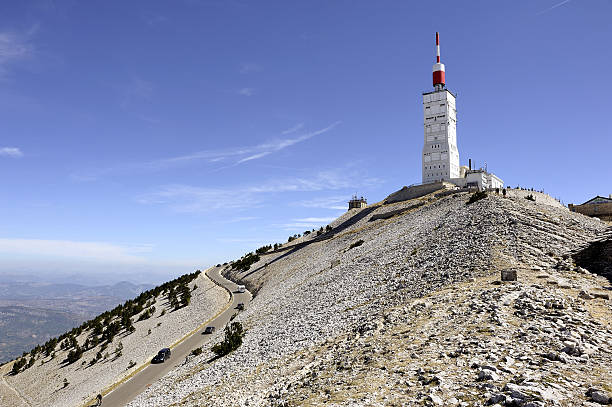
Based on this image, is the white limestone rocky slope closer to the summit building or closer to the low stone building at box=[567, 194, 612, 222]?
the low stone building at box=[567, 194, 612, 222]

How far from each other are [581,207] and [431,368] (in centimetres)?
6277

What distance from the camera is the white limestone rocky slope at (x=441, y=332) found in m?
11.2

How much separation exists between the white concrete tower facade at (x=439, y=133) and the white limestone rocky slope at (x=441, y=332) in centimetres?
5847

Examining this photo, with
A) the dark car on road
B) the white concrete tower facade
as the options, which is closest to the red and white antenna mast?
the white concrete tower facade

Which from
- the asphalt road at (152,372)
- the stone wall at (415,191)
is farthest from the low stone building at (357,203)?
the asphalt road at (152,372)

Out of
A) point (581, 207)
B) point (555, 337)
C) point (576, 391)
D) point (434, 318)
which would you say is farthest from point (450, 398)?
point (581, 207)

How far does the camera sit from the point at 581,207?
198 feet

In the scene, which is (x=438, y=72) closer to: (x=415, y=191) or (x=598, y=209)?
(x=415, y=191)

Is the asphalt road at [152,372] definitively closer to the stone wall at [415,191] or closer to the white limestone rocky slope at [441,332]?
the white limestone rocky slope at [441,332]

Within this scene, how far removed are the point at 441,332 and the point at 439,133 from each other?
9068 centimetres

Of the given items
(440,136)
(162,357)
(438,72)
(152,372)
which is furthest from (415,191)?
(152,372)

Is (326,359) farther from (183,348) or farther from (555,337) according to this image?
(183,348)

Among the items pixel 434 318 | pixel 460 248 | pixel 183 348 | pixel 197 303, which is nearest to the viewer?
pixel 434 318

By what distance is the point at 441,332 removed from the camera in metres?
15.5
